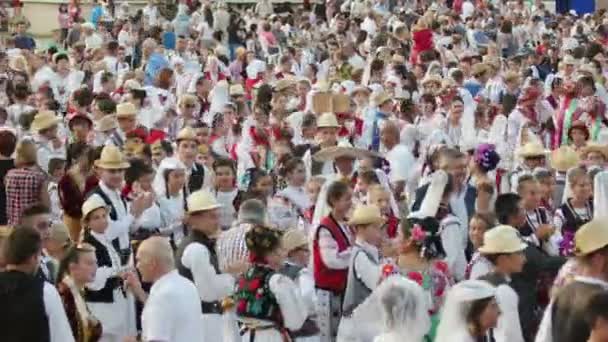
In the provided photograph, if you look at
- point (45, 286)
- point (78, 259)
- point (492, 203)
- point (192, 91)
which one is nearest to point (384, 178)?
point (492, 203)

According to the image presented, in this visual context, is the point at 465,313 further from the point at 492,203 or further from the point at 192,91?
the point at 192,91

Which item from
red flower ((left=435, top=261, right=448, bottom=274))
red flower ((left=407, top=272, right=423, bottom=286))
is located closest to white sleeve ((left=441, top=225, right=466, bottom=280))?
red flower ((left=435, top=261, right=448, bottom=274))

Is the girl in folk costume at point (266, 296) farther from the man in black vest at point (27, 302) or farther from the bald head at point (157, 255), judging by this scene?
the man in black vest at point (27, 302)


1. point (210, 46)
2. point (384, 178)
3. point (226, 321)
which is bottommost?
point (226, 321)

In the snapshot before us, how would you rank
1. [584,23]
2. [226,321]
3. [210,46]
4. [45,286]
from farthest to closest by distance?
[584,23]
[210,46]
[226,321]
[45,286]

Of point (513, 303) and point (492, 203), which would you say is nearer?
point (513, 303)

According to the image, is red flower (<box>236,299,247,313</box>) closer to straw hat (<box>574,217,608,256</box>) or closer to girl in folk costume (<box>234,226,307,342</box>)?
girl in folk costume (<box>234,226,307,342</box>)

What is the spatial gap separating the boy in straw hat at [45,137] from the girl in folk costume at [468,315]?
267 inches

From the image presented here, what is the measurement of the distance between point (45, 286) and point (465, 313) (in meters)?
2.28

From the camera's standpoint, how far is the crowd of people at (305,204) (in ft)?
25.7

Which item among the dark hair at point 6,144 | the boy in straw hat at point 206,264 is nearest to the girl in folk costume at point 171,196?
the dark hair at point 6,144

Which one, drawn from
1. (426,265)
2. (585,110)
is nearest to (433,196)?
(426,265)

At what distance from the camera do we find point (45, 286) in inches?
306

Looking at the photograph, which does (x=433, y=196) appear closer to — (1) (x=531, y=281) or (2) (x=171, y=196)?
(1) (x=531, y=281)
